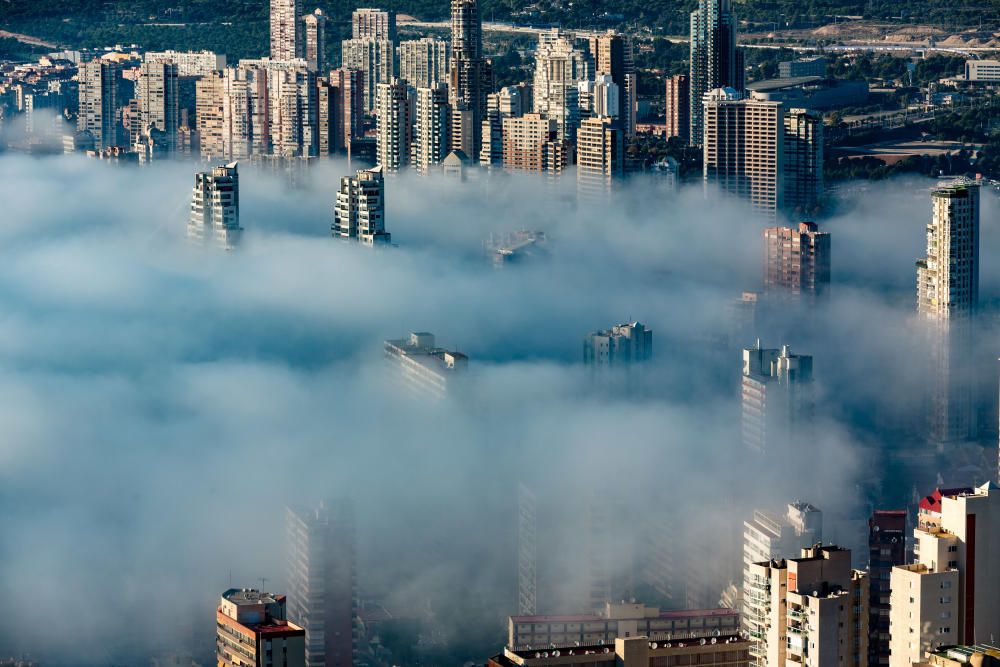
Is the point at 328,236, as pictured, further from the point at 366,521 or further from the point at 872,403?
the point at 366,521

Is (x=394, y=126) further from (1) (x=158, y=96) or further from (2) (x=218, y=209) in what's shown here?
(2) (x=218, y=209)

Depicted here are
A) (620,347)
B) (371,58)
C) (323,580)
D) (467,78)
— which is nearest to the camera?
(323,580)

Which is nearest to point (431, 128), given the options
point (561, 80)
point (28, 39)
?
point (561, 80)

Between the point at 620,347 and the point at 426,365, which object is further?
the point at 620,347

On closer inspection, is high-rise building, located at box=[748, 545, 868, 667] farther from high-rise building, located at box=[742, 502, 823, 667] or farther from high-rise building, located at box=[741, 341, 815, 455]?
high-rise building, located at box=[741, 341, 815, 455]

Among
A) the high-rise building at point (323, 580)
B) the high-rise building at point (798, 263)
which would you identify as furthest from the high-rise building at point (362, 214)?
the high-rise building at point (323, 580)

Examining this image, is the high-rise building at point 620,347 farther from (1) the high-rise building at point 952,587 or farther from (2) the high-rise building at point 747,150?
(1) the high-rise building at point 952,587

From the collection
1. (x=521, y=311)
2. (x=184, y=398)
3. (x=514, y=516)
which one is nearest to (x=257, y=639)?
(x=514, y=516)

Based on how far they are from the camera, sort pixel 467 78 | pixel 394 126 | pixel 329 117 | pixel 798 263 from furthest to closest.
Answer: pixel 329 117 → pixel 467 78 → pixel 394 126 → pixel 798 263
